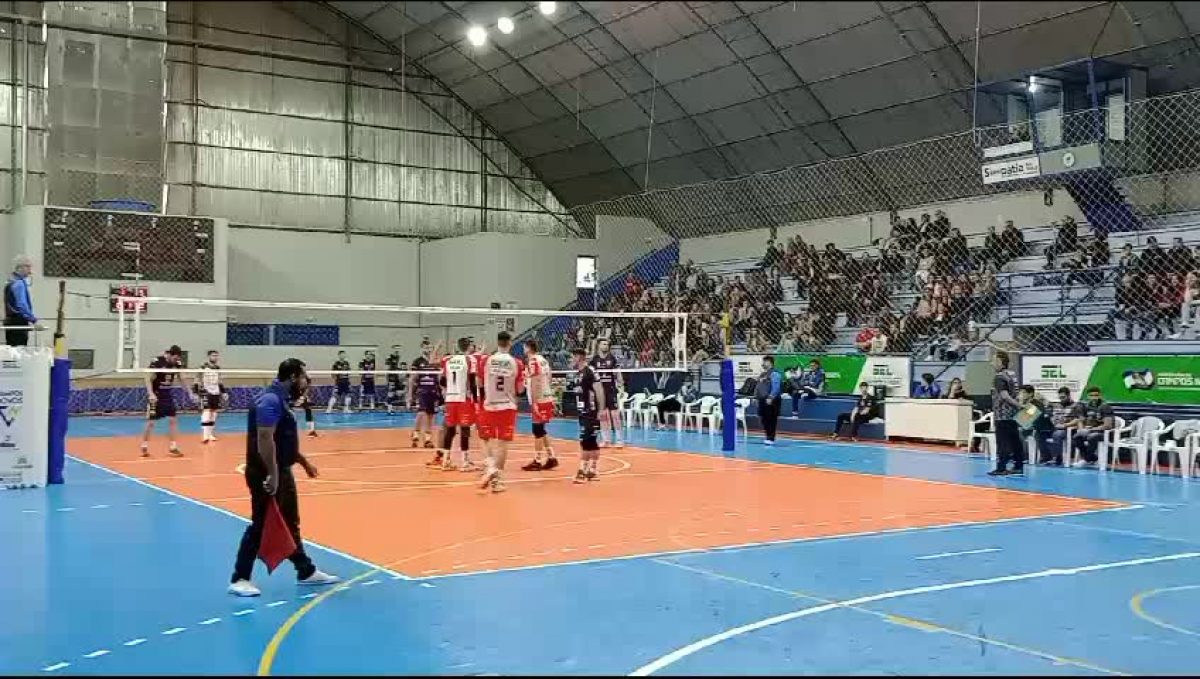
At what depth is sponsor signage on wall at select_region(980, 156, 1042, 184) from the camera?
2352 centimetres

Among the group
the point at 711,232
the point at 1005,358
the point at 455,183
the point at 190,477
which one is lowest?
the point at 190,477

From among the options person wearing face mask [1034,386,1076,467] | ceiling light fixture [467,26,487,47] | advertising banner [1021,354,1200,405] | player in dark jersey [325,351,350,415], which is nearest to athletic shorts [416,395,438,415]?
person wearing face mask [1034,386,1076,467]

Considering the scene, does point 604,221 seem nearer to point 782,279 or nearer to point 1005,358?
point 782,279

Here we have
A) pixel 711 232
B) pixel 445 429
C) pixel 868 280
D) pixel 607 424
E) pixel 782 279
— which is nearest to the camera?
pixel 445 429

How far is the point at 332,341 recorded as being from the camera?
124 feet

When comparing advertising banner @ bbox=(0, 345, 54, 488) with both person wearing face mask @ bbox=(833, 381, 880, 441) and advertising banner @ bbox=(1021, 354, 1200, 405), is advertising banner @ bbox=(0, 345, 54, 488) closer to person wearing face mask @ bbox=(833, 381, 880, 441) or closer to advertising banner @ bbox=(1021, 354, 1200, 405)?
person wearing face mask @ bbox=(833, 381, 880, 441)

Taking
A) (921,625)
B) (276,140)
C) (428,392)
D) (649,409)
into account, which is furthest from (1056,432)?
(276,140)

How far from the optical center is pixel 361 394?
3619cm

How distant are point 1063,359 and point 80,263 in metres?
26.3

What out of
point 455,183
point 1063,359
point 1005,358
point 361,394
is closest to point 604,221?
point 455,183

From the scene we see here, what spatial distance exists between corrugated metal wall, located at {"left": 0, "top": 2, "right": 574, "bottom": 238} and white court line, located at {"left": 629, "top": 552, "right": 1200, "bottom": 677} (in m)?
25.3

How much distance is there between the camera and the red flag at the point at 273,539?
775 cm

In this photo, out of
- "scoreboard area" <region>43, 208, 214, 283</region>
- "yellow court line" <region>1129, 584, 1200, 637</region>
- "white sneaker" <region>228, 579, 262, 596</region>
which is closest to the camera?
"yellow court line" <region>1129, 584, 1200, 637</region>

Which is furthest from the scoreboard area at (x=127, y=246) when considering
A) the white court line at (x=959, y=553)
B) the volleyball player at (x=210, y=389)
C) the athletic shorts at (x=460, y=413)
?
the white court line at (x=959, y=553)
